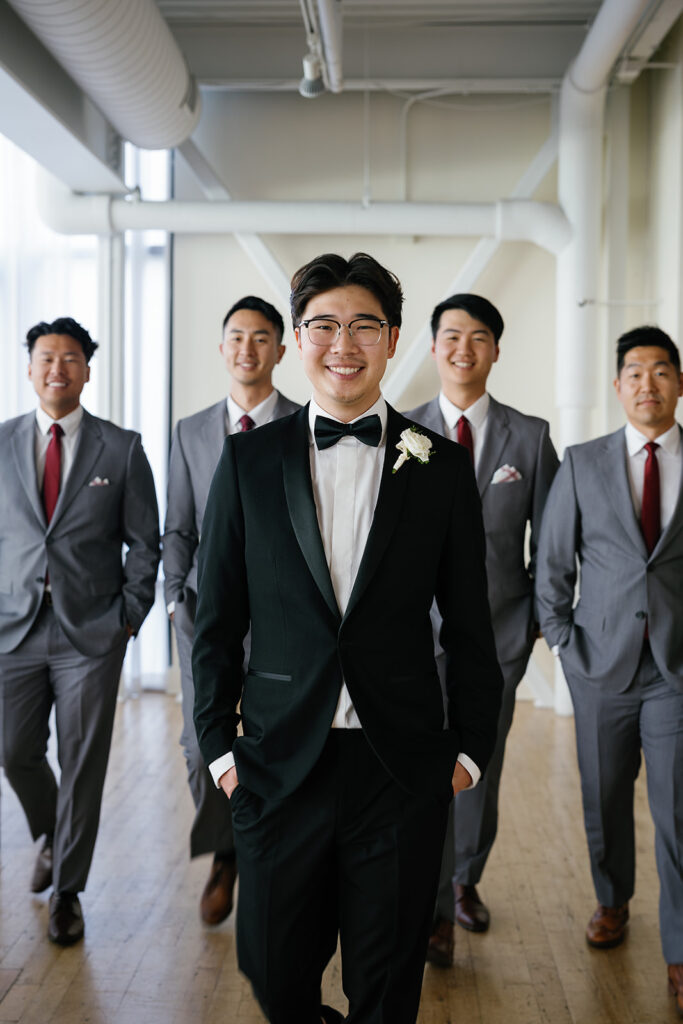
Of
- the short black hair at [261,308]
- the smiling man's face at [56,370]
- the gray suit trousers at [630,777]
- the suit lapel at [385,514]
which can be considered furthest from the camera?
the short black hair at [261,308]

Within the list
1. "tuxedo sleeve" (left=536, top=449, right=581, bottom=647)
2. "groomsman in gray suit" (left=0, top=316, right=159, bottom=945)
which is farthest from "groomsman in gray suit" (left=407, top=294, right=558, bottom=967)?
"groomsman in gray suit" (left=0, top=316, right=159, bottom=945)

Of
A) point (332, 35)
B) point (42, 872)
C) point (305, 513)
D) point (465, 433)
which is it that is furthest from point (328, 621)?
point (332, 35)

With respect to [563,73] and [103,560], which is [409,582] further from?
[563,73]

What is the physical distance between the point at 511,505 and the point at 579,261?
10.8 ft

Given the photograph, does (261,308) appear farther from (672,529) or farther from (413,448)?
(413,448)

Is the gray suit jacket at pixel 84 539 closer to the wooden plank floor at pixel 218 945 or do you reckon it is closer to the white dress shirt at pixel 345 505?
the wooden plank floor at pixel 218 945

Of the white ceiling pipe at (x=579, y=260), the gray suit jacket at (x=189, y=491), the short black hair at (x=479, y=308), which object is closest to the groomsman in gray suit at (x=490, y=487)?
the short black hair at (x=479, y=308)

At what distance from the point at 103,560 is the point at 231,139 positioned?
4209mm

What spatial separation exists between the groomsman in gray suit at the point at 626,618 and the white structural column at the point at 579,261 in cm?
295

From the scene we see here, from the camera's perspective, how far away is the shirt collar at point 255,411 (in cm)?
365

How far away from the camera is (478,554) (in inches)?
83.2

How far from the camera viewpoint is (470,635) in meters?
2.12

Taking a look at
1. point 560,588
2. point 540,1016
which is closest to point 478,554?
point 560,588

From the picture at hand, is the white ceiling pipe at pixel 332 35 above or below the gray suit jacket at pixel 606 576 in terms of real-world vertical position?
above
